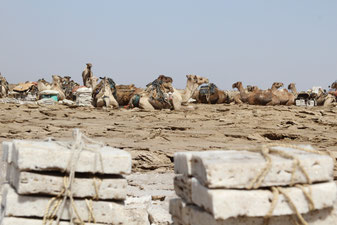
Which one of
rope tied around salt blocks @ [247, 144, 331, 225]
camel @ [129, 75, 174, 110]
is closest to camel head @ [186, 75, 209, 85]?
camel @ [129, 75, 174, 110]

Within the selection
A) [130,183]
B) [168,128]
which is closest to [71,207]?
[130,183]

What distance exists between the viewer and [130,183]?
7.21m

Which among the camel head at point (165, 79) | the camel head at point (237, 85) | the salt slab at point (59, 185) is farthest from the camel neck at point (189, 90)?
the salt slab at point (59, 185)

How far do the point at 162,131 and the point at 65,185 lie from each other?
8.19m

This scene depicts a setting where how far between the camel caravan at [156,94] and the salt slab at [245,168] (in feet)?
49.4

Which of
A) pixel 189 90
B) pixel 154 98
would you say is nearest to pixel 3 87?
pixel 189 90

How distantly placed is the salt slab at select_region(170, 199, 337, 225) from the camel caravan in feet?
48.9

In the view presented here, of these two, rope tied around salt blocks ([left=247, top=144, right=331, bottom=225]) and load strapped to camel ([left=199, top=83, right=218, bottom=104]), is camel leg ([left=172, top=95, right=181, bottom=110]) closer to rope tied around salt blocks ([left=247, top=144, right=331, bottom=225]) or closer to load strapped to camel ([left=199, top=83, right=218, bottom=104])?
load strapped to camel ([left=199, top=83, right=218, bottom=104])

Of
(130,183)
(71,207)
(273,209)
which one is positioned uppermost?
(273,209)

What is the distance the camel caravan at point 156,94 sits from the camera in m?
18.8

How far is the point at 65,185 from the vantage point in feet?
12.0

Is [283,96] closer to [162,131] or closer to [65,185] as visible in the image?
[162,131]

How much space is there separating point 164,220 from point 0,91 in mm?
27588

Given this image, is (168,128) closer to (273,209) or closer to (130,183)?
(130,183)
